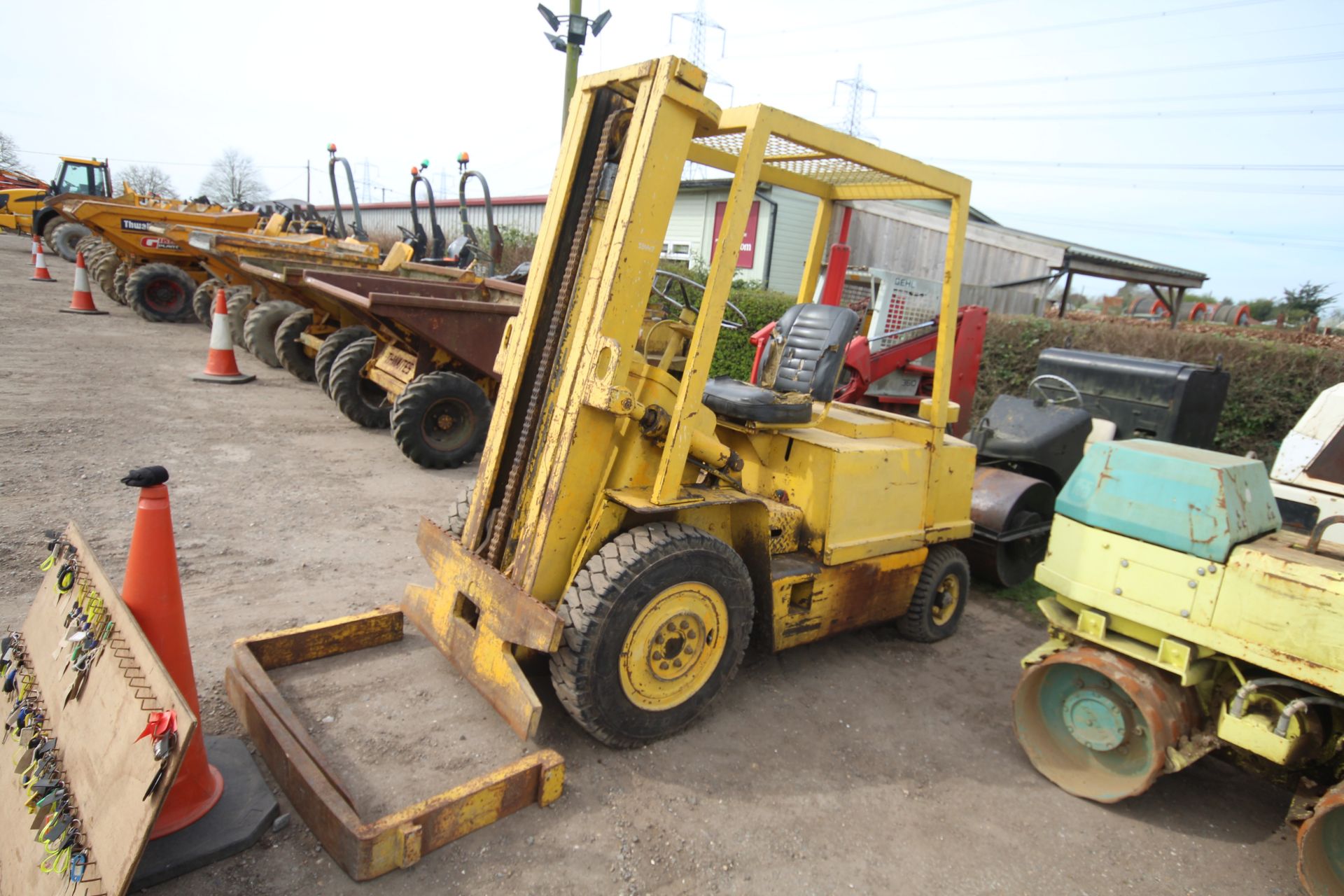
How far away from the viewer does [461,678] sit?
3211 millimetres

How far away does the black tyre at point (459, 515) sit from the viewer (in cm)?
339

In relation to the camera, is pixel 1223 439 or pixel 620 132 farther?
pixel 1223 439

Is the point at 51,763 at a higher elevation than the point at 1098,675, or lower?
lower

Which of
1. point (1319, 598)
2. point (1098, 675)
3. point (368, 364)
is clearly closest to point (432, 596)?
point (1098, 675)

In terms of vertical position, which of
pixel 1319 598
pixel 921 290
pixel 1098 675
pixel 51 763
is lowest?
pixel 51 763

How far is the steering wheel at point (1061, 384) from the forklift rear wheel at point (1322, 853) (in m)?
3.40

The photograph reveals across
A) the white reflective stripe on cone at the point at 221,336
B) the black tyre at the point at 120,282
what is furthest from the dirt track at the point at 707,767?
the black tyre at the point at 120,282

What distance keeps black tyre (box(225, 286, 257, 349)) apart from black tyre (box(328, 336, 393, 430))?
4.23m

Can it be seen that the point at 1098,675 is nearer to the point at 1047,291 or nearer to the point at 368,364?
the point at 368,364

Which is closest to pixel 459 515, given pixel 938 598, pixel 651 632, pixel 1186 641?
pixel 651 632

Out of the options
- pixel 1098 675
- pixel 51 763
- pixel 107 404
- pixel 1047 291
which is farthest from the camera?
pixel 1047 291

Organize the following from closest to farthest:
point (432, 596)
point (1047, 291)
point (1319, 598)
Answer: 1. point (1319, 598)
2. point (432, 596)
3. point (1047, 291)

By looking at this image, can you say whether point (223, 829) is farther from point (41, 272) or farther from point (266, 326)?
point (41, 272)

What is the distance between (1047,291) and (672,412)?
14.5m
